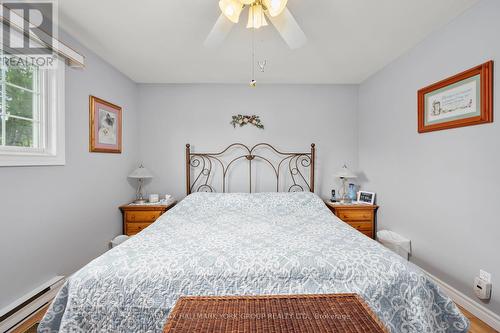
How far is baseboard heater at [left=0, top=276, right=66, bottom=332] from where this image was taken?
63.5 inches

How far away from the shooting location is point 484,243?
5.66 ft

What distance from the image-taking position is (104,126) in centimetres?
269

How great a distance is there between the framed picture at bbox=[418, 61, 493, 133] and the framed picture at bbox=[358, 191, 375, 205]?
112 cm

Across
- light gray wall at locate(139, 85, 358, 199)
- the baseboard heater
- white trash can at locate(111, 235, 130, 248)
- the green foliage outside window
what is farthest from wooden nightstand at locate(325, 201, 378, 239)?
the green foliage outside window

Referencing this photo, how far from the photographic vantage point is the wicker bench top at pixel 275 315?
36.9 inches

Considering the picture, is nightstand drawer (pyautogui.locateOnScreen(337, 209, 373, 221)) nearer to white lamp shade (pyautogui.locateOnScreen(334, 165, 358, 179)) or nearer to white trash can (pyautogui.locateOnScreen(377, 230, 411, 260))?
white trash can (pyautogui.locateOnScreen(377, 230, 411, 260))

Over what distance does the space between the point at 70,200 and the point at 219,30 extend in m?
2.07

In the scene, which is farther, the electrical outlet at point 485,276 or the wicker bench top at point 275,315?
the electrical outlet at point 485,276

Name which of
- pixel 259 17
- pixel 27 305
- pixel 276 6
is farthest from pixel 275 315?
pixel 27 305

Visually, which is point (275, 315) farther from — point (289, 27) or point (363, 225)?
point (363, 225)

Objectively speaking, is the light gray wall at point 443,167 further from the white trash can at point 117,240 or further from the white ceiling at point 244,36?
the white trash can at point 117,240

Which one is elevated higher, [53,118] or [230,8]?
[230,8]

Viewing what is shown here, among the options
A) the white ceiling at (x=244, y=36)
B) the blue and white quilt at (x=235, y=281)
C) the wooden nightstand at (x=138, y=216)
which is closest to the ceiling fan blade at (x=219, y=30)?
the white ceiling at (x=244, y=36)

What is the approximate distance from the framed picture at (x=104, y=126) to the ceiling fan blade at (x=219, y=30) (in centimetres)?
161
